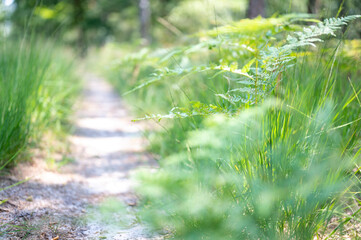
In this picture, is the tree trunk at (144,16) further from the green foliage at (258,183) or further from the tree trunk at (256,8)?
the green foliage at (258,183)

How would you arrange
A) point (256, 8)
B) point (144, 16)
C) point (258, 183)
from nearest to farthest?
point (258, 183) → point (256, 8) → point (144, 16)

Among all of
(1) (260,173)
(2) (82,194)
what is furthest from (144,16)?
(1) (260,173)

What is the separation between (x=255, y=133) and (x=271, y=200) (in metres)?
0.35

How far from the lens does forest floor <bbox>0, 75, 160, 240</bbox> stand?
1.68 metres

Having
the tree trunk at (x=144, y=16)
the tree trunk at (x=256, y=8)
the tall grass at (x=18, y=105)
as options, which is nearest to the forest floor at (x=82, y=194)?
the tall grass at (x=18, y=105)

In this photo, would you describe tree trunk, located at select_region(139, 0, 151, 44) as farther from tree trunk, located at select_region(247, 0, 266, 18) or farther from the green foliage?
the green foliage

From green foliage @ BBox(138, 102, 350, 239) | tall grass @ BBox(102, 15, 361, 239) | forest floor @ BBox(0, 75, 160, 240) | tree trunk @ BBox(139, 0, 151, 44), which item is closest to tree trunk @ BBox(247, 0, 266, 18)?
forest floor @ BBox(0, 75, 160, 240)

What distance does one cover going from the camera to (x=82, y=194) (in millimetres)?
2307

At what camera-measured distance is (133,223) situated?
1.80 meters

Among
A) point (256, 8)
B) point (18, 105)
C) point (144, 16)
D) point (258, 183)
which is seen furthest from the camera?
point (144, 16)

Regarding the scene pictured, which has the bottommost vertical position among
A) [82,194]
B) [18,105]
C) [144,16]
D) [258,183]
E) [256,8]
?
[82,194]

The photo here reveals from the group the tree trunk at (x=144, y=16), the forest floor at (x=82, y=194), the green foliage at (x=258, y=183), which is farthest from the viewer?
the tree trunk at (x=144, y=16)

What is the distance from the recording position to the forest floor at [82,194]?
168 cm

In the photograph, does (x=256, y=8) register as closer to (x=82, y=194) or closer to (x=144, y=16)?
(x=82, y=194)
